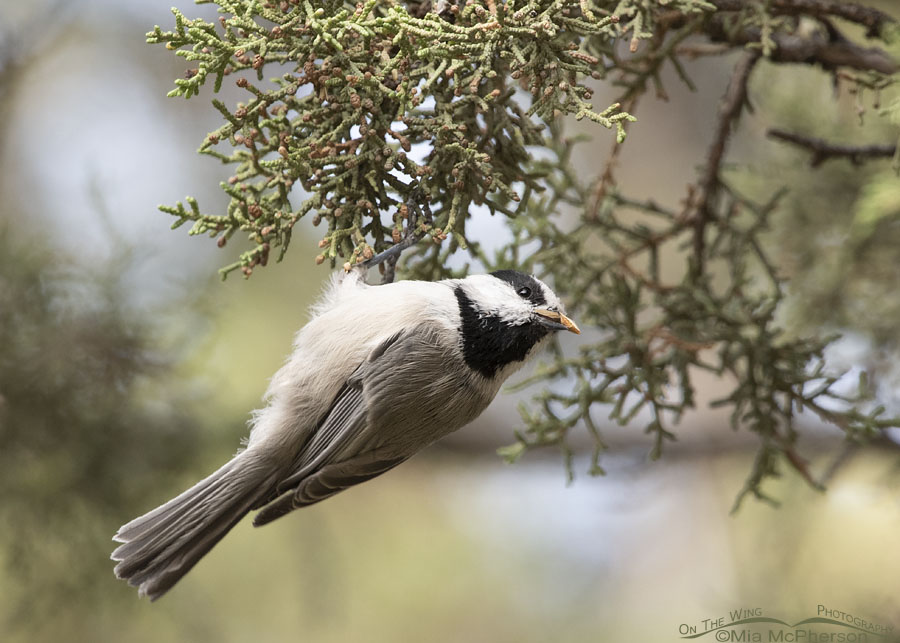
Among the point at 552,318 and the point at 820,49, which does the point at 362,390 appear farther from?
the point at 820,49

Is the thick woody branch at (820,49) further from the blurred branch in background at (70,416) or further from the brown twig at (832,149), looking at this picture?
the blurred branch in background at (70,416)

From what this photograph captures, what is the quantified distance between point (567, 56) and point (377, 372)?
93 centimetres

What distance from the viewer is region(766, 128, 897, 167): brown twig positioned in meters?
2.61

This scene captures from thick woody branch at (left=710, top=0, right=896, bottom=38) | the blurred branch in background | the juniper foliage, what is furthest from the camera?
the blurred branch in background

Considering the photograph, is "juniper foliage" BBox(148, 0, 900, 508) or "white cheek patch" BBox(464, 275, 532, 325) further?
"white cheek patch" BBox(464, 275, 532, 325)

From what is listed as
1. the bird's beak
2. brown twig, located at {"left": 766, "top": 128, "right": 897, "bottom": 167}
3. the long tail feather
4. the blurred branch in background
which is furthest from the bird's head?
the blurred branch in background

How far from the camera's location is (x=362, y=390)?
7.25 feet

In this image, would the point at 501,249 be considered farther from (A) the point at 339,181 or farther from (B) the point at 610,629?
(B) the point at 610,629

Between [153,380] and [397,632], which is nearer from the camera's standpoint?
[153,380]

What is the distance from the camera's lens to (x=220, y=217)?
1.80 metres

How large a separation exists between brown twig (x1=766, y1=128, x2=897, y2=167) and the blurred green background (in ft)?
0.99

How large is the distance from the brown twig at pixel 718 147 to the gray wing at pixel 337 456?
51.0 inches

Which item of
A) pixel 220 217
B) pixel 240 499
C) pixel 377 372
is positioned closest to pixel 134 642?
pixel 240 499

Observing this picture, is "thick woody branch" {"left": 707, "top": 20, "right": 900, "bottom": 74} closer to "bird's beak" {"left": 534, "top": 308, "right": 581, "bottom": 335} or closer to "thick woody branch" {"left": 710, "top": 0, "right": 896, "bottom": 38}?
"thick woody branch" {"left": 710, "top": 0, "right": 896, "bottom": 38}
